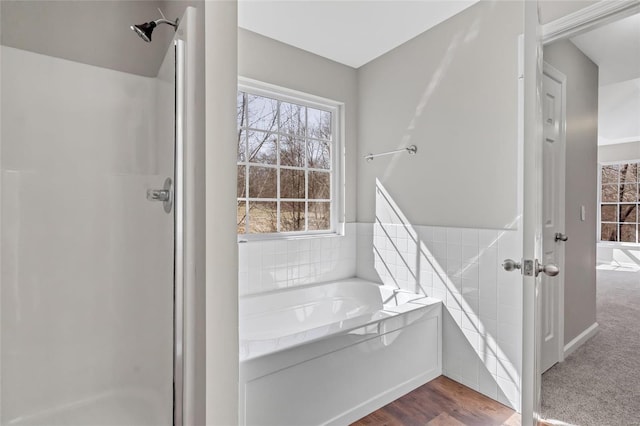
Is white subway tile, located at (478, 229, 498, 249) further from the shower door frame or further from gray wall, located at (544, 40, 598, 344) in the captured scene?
the shower door frame

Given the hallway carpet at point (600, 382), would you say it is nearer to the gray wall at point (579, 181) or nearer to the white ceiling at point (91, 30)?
the gray wall at point (579, 181)

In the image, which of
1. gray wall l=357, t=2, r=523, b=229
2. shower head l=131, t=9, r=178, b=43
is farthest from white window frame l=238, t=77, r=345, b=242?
shower head l=131, t=9, r=178, b=43

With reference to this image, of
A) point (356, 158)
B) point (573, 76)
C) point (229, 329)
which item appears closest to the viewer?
point (229, 329)

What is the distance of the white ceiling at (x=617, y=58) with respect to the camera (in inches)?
77.1

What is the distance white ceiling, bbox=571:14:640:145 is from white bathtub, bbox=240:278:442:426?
198 cm

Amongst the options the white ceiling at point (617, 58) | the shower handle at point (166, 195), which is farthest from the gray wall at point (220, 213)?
the white ceiling at point (617, 58)

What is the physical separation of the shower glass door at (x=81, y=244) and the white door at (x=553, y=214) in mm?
1729

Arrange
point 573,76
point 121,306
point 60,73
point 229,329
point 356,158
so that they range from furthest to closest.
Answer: point 356,158 < point 573,76 < point 121,306 < point 60,73 < point 229,329

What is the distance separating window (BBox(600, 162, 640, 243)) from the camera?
11.0 feet

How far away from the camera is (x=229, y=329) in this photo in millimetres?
1029

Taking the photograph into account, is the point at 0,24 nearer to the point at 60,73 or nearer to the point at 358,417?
the point at 60,73

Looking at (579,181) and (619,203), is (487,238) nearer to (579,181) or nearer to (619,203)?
(579,181)

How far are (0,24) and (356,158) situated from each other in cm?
248

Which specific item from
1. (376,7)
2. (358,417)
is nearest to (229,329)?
(358,417)
